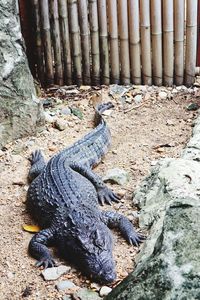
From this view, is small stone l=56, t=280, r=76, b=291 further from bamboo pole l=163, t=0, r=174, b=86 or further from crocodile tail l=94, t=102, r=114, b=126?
bamboo pole l=163, t=0, r=174, b=86

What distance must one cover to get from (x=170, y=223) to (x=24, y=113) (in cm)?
288

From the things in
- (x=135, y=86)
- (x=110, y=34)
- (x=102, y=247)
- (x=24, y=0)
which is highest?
(x=24, y=0)

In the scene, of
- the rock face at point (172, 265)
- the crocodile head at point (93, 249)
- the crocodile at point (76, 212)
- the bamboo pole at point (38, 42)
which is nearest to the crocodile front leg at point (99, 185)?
the crocodile at point (76, 212)

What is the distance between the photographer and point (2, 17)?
16.0 ft

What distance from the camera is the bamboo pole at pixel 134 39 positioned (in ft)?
18.4

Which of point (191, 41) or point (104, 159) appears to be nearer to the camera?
point (104, 159)

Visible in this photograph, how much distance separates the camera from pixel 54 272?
352 cm

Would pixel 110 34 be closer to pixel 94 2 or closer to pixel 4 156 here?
pixel 94 2

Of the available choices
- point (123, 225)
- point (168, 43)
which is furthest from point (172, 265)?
point (168, 43)

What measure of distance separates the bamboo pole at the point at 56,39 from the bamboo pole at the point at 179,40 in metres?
1.16

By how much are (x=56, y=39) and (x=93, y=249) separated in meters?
2.89

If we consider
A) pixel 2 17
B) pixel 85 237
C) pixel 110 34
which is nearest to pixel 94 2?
pixel 110 34

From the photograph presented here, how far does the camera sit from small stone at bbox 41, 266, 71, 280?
3.48m

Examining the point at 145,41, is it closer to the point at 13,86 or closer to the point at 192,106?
the point at 192,106
